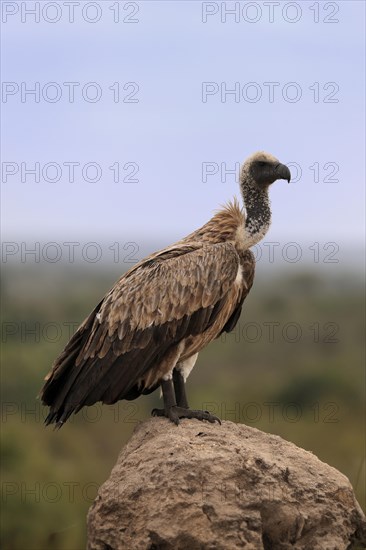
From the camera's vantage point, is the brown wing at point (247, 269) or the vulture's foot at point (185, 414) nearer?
the vulture's foot at point (185, 414)

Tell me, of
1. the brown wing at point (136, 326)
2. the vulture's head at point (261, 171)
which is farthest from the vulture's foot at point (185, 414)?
the vulture's head at point (261, 171)

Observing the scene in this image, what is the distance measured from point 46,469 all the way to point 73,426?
1021 centimetres

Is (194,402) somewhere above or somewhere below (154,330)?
below

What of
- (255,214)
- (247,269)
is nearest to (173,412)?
(247,269)

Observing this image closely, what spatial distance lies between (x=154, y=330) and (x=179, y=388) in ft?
2.42

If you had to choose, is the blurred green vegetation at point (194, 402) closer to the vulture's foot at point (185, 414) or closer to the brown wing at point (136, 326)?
the vulture's foot at point (185, 414)

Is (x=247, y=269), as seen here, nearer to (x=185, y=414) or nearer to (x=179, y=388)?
(x=179, y=388)

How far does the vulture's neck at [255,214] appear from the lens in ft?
33.9

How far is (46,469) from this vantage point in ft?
90.2

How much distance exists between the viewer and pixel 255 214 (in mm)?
10414

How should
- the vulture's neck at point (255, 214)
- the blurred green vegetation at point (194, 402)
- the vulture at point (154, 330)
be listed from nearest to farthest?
the vulture at point (154, 330), the vulture's neck at point (255, 214), the blurred green vegetation at point (194, 402)

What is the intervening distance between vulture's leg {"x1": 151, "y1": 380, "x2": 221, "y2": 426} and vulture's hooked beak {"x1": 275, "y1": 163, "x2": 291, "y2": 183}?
2.12 meters

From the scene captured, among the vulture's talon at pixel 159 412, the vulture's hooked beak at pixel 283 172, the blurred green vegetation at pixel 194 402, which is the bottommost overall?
the blurred green vegetation at pixel 194 402

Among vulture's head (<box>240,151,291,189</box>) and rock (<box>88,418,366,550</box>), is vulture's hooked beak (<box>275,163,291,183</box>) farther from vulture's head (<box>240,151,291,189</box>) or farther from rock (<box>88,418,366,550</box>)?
→ rock (<box>88,418,366,550</box>)
